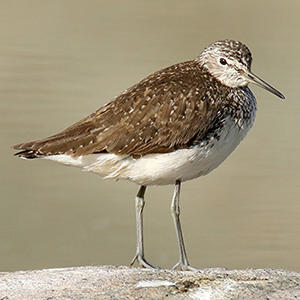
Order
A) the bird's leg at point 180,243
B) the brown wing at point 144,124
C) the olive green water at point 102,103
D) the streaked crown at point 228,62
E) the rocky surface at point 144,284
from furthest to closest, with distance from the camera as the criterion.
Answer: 1. the olive green water at point 102,103
2. the streaked crown at point 228,62
3. the bird's leg at point 180,243
4. the brown wing at point 144,124
5. the rocky surface at point 144,284

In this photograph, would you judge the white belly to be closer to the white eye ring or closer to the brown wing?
the brown wing

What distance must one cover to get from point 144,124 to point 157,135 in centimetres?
15

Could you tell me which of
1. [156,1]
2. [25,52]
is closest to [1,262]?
[25,52]

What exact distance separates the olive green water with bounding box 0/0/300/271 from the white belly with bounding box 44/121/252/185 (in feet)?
13.9

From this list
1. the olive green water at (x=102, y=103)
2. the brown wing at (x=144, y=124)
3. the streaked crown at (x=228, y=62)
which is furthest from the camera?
the olive green water at (x=102, y=103)

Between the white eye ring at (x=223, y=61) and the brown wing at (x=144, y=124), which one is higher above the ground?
the white eye ring at (x=223, y=61)

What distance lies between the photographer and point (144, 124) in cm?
873

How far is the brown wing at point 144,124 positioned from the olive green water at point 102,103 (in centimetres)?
438

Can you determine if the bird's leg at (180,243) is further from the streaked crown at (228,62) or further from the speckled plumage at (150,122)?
the streaked crown at (228,62)

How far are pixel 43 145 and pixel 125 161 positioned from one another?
735mm

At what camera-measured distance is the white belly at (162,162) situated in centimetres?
873

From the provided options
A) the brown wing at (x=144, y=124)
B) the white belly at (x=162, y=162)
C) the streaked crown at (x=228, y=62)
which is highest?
the streaked crown at (x=228, y=62)

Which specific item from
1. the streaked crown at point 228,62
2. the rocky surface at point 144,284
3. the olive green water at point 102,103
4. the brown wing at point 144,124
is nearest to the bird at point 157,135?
the brown wing at point 144,124

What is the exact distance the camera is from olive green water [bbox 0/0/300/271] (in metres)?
13.7
